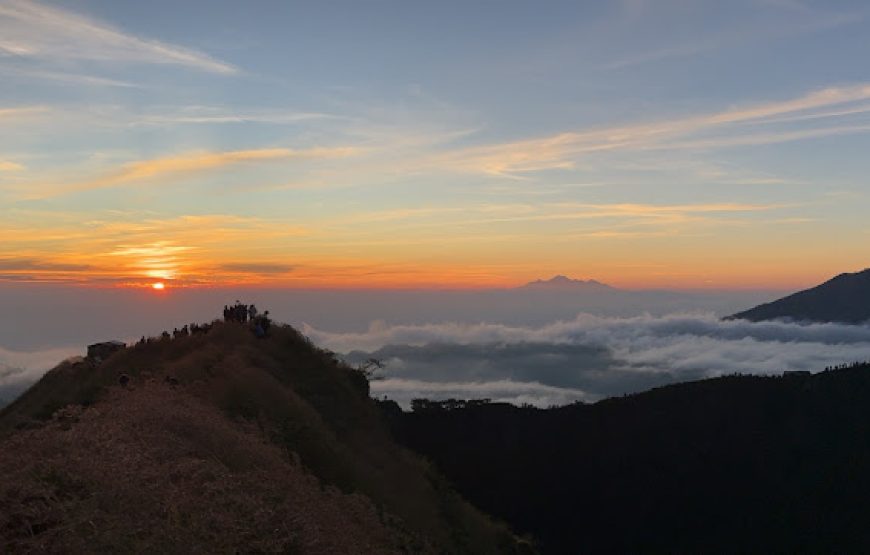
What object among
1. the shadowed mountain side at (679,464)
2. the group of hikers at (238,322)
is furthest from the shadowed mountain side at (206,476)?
the shadowed mountain side at (679,464)

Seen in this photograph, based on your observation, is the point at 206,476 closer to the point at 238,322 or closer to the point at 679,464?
the point at 238,322

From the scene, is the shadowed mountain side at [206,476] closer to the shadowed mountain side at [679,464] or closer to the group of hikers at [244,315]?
the group of hikers at [244,315]

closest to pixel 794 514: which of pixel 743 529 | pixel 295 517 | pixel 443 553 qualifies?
pixel 743 529

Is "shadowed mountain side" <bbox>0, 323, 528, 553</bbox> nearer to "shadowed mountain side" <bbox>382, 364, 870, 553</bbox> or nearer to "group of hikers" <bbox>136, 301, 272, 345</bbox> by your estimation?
"group of hikers" <bbox>136, 301, 272, 345</bbox>

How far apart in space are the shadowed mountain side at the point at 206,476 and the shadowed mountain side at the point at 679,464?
312 ft

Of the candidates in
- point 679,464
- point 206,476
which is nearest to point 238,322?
point 206,476

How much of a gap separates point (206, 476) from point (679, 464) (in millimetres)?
163265

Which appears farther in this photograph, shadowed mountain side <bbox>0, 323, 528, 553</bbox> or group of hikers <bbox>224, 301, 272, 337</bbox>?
group of hikers <bbox>224, 301, 272, 337</bbox>

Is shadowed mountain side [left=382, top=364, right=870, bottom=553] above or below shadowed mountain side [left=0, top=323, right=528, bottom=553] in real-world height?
below

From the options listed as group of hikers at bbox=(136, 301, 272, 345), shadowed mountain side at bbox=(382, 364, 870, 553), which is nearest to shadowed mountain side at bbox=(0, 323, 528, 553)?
group of hikers at bbox=(136, 301, 272, 345)

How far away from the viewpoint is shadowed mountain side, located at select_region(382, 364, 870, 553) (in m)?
129

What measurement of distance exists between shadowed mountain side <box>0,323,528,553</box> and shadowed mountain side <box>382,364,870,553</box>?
95073 millimetres

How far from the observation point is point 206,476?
1005 cm

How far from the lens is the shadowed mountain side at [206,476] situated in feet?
25.3
